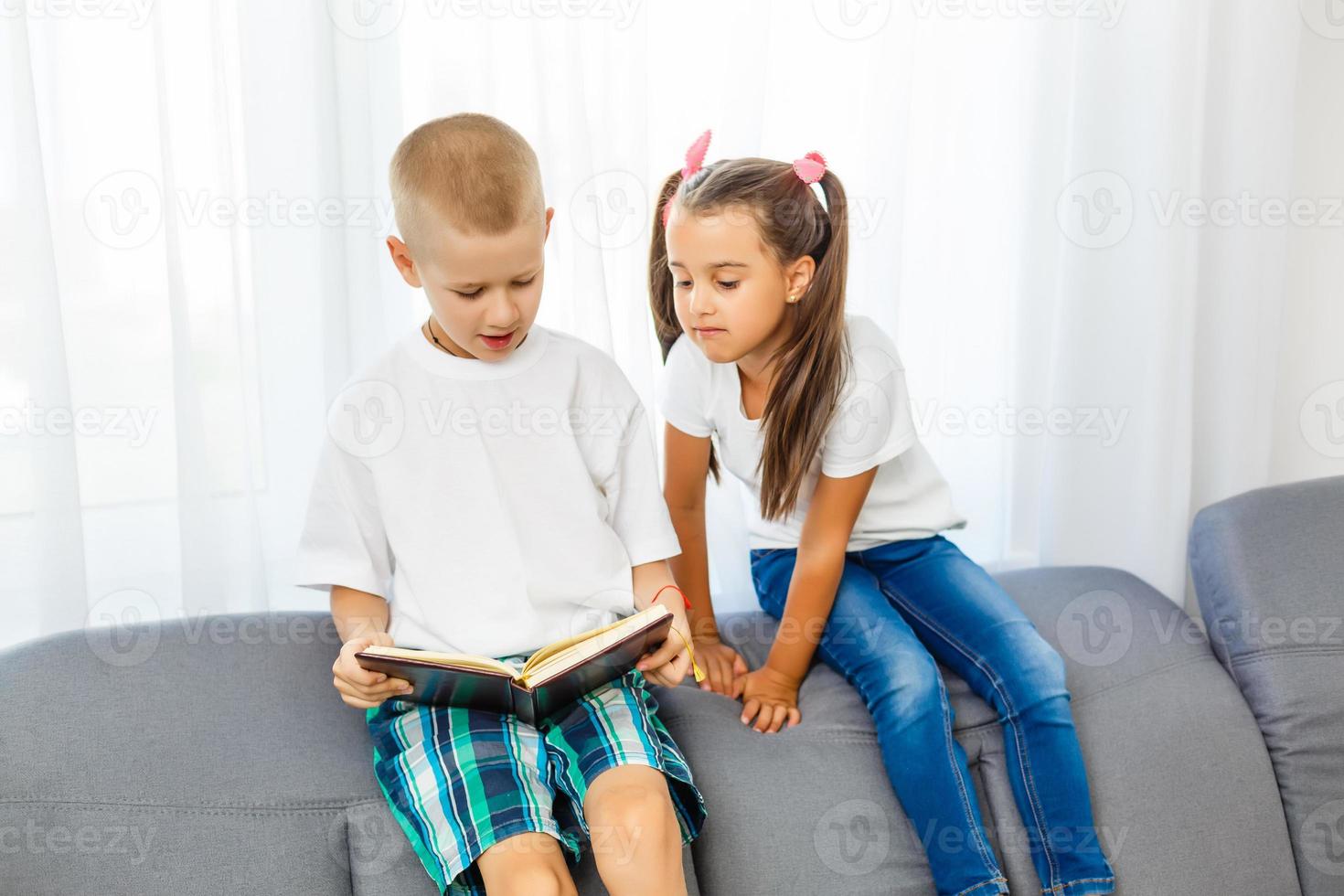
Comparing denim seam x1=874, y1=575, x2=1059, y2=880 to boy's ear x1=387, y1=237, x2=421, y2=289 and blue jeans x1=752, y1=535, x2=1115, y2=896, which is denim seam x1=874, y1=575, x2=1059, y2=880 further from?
boy's ear x1=387, y1=237, x2=421, y2=289

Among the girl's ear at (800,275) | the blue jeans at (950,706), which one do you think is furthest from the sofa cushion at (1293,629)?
the girl's ear at (800,275)

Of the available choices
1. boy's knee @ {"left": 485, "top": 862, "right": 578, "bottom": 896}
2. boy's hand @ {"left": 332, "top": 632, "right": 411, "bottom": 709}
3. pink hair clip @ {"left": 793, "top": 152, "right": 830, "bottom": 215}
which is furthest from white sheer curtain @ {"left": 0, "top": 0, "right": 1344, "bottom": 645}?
boy's knee @ {"left": 485, "top": 862, "right": 578, "bottom": 896}

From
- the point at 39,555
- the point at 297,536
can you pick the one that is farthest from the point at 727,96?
the point at 39,555

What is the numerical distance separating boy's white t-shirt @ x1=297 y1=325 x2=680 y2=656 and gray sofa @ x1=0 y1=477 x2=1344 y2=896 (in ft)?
0.79

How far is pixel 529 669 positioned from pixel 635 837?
8.6 inches

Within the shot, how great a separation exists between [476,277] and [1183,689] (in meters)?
1.20

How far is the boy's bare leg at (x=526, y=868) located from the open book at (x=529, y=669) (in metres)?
0.14

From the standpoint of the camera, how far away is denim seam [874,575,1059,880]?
4.87ft

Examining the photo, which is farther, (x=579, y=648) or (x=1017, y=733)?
Answer: (x=1017, y=733)

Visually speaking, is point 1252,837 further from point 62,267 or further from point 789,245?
point 62,267

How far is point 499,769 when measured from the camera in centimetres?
127

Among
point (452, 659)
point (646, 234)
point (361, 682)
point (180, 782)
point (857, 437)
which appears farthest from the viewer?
point (646, 234)

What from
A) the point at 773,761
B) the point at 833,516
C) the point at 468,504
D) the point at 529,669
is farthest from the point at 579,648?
A: the point at 833,516

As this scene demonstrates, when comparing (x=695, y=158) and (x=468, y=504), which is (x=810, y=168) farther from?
(x=468, y=504)
